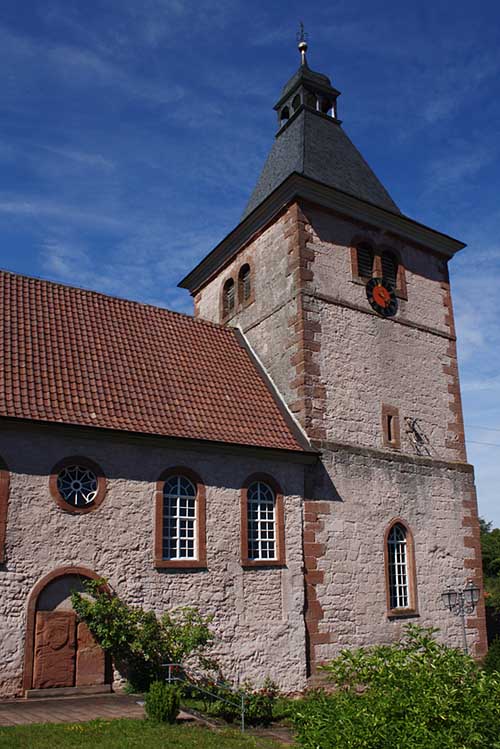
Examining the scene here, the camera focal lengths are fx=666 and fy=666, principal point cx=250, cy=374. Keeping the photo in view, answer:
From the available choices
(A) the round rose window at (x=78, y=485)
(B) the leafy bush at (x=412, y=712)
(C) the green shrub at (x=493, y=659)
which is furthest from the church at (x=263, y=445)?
(B) the leafy bush at (x=412, y=712)

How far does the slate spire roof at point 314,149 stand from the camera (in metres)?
19.1

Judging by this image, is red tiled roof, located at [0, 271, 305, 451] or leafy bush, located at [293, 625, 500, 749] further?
red tiled roof, located at [0, 271, 305, 451]

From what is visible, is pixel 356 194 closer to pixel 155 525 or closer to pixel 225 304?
pixel 225 304

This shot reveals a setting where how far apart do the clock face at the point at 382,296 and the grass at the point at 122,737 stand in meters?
11.5

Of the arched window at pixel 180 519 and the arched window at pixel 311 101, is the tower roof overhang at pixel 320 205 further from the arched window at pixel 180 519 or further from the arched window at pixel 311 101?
the arched window at pixel 180 519

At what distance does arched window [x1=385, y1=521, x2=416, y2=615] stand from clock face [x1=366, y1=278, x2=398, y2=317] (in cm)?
575

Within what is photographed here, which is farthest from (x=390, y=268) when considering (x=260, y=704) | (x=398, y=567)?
(x=260, y=704)

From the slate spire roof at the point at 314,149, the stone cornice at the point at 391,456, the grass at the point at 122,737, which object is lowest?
the grass at the point at 122,737

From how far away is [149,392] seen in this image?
563 inches

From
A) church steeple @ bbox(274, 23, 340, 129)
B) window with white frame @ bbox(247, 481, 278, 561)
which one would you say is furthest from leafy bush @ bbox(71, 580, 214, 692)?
church steeple @ bbox(274, 23, 340, 129)

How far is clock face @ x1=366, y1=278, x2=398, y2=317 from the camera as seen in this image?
59.5ft

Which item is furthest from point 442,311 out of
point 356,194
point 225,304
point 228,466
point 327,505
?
point 228,466

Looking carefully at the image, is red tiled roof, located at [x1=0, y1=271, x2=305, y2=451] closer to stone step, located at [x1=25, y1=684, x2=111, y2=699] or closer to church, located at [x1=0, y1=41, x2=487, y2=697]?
church, located at [x1=0, y1=41, x2=487, y2=697]

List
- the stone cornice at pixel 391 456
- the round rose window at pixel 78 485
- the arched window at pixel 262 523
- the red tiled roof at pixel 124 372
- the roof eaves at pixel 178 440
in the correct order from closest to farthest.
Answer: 1. the roof eaves at pixel 178 440
2. the round rose window at pixel 78 485
3. the red tiled roof at pixel 124 372
4. the arched window at pixel 262 523
5. the stone cornice at pixel 391 456
